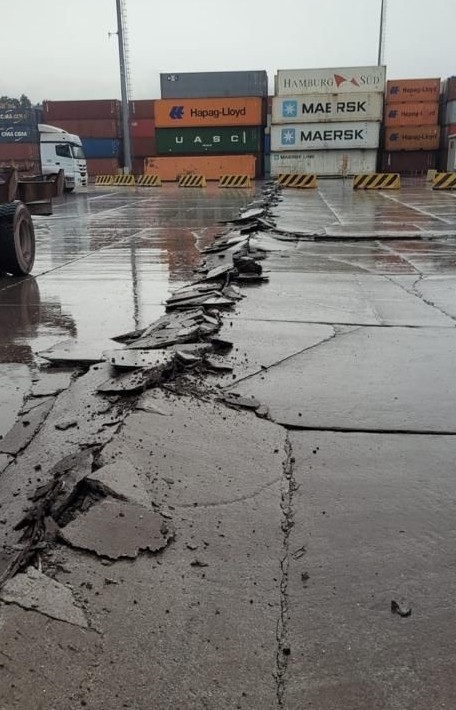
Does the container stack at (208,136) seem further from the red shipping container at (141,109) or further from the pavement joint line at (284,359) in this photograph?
the pavement joint line at (284,359)

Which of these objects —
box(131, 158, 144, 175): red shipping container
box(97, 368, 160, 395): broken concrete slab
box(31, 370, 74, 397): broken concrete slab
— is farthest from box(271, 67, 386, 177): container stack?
box(97, 368, 160, 395): broken concrete slab

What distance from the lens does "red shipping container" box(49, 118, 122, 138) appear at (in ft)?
153

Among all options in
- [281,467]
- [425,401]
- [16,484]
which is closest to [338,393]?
[425,401]

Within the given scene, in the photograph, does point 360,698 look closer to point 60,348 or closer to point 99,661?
point 99,661

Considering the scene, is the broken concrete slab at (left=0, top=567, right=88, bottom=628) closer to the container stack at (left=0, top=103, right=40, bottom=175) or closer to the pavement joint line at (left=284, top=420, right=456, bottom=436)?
the pavement joint line at (left=284, top=420, right=456, bottom=436)

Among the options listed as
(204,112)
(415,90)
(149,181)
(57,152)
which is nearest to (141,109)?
(204,112)

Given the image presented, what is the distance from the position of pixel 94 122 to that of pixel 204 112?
9645 mm

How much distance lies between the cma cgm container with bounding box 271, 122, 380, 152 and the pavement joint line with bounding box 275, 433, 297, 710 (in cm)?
3761

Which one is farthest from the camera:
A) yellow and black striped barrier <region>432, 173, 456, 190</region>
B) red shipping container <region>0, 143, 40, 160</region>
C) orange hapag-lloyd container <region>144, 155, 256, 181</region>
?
orange hapag-lloyd container <region>144, 155, 256, 181</region>

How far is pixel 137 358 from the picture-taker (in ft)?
14.2

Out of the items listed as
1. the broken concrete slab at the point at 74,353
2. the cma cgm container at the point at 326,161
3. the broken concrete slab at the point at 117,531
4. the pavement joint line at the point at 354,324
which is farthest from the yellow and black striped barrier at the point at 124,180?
the broken concrete slab at the point at 117,531

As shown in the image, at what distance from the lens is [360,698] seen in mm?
1710

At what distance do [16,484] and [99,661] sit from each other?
4.14 ft

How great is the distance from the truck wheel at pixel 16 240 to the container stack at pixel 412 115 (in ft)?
127
